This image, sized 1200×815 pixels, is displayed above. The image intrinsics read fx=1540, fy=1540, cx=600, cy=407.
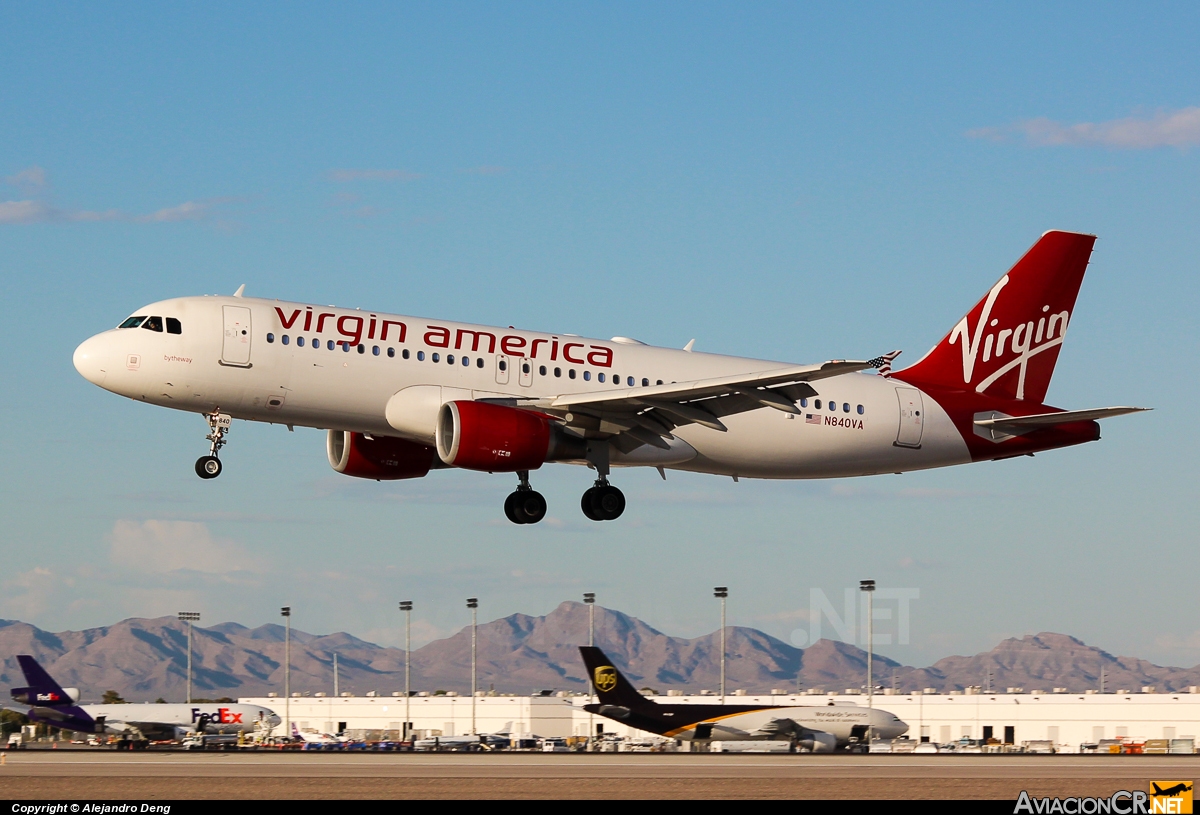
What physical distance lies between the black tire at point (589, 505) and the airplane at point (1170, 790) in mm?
16503

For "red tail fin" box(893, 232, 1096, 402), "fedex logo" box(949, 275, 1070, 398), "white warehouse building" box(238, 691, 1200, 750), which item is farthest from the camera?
"white warehouse building" box(238, 691, 1200, 750)

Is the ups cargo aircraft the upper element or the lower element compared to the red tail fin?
lower

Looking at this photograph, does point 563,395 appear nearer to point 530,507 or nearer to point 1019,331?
point 530,507

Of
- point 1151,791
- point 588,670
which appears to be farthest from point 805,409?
point 588,670

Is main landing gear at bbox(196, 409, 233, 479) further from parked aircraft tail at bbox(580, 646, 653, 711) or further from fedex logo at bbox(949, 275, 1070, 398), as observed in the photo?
parked aircraft tail at bbox(580, 646, 653, 711)

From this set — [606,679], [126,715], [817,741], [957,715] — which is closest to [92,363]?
[606,679]

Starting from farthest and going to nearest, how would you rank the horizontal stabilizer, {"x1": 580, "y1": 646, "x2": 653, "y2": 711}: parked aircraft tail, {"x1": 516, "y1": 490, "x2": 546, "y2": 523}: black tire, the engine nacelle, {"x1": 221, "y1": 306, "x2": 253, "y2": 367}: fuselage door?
{"x1": 580, "y1": 646, "x2": 653, "y2": 711}: parked aircraft tail, {"x1": 516, "y1": 490, "x2": 546, "y2": 523}: black tire, the horizontal stabilizer, the engine nacelle, {"x1": 221, "y1": 306, "x2": 253, "y2": 367}: fuselage door

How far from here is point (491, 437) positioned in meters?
39.8

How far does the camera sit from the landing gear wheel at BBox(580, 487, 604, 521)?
144 ft

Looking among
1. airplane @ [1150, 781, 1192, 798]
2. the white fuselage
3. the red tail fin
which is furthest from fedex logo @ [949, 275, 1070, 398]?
airplane @ [1150, 781, 1192, 798]

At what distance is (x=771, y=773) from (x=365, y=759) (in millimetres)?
13452

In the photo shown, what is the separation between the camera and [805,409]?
148ft

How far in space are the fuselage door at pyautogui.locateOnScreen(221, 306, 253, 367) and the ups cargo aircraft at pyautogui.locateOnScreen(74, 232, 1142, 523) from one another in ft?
0.17

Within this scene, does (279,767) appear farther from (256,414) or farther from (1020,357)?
(1020,357)
